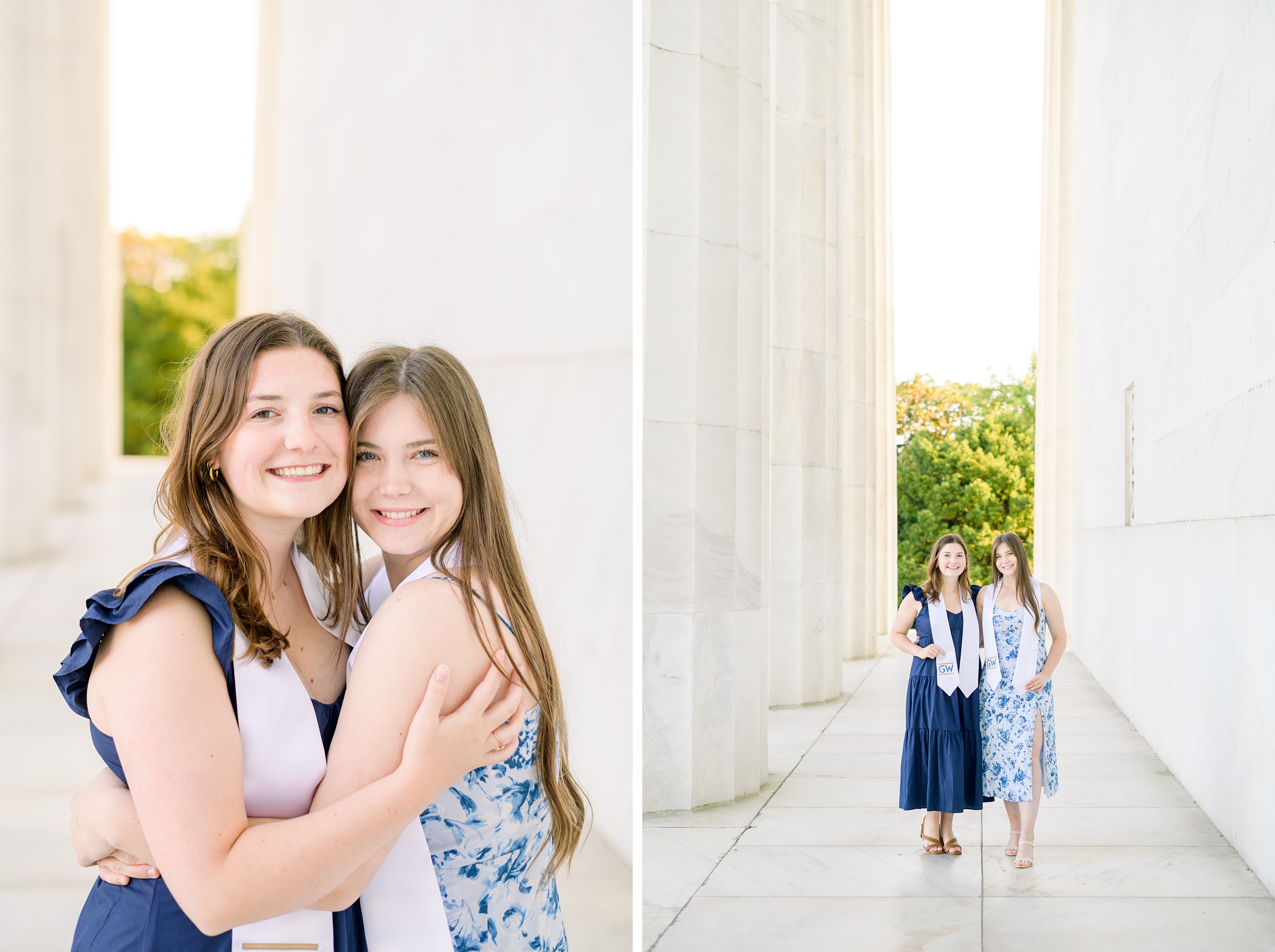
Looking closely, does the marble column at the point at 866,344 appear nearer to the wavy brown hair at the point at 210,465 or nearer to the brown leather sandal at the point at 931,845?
the brown leather sandal at the point at 931,845

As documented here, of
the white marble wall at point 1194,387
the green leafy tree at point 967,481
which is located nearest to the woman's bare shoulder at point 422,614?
the white marble wall at point 1194,387

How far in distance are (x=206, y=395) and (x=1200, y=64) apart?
8831 mm

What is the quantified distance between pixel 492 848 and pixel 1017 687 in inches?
220

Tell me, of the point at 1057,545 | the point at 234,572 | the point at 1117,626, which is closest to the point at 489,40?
the point at 234,572

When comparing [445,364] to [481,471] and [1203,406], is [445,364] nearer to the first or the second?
[481,471]

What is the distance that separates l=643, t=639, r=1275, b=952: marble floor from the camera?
6000 millimetres

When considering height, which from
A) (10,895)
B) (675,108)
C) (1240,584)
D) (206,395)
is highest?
(675,108)

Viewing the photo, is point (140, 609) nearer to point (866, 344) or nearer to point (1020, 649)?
point (1020, 649)

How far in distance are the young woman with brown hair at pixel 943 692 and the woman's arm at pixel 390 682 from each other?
5413 mm

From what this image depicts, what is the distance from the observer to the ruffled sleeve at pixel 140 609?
1.95 meters

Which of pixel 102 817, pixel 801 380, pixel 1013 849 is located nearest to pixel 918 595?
pixel 1013 849

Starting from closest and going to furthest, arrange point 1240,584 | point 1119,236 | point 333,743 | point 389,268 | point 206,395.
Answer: point 333,743
point 206,395
point 1240,584
point 389,268
point 1119,236

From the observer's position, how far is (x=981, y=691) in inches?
287

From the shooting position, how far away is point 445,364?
8.15 feet
